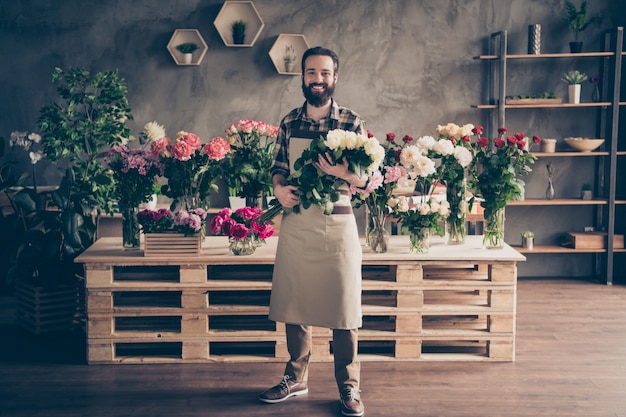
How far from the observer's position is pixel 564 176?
6867 mm

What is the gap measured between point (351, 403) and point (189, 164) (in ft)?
5.42

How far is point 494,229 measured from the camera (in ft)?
14.9

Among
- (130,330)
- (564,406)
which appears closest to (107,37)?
(130,330)

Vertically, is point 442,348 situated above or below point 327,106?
below

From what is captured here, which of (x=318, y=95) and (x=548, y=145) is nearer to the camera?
(x=318, y=95)

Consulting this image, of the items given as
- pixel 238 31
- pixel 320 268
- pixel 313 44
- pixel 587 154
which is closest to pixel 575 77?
pixel 587 154

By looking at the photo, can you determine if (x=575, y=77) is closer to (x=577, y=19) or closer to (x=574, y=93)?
(x=574, y=93)

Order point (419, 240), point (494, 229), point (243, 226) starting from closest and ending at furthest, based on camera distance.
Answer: point (243, 226) → point (419, 240) → point (494, 229)

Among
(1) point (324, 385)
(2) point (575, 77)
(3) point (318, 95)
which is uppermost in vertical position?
(2) point (575, 77)

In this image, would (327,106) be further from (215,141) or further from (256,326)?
(256,326)

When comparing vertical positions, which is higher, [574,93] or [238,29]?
[238,29]

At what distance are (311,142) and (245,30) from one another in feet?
10.9

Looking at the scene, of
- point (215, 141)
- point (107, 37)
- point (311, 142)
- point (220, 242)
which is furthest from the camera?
point (107, 37)

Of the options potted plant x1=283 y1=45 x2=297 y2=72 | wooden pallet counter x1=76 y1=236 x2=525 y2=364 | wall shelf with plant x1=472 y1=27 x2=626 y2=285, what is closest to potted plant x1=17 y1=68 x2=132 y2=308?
wooden pallet counter x1=76 y1=236 x2=525 y2=364
